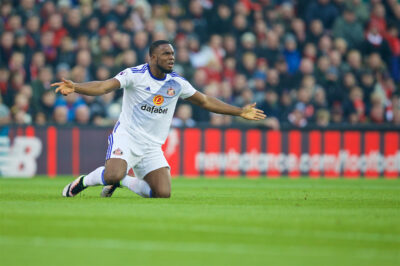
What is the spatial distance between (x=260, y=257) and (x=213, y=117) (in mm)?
13055

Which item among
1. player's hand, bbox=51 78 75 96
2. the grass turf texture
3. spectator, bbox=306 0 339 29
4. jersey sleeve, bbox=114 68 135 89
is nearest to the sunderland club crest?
jersey sleeve, bbox=114 68 135 89

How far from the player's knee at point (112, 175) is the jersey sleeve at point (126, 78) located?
1113mm

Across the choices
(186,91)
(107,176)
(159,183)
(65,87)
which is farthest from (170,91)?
(65,87)

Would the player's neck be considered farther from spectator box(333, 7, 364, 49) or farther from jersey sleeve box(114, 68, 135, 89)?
spectator box(333, 7, 364, 49)

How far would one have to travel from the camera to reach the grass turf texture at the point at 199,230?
5.39m

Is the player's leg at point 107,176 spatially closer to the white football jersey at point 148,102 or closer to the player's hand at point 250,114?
the white football jersey at point 148,102

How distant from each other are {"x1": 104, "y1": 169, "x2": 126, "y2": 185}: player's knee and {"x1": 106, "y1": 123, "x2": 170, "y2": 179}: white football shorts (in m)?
0.31

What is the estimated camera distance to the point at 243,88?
18719 millimetres

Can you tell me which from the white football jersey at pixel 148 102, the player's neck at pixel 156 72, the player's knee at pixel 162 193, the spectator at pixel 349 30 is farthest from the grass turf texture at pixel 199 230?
the spectator at pixel 349 30

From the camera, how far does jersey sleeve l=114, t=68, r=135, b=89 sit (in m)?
10.0

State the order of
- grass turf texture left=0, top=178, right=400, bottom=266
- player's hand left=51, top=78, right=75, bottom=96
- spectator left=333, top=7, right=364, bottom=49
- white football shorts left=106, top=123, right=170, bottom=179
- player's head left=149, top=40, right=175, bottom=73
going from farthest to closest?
spectator left=333, top=7, right=364, bottom=49, white football shorts left=106, top=123, right=170, bottom=179, player's head left=149, top=40, right=175, bottom=73, player's hand left=51, top=78, right=75, bottom=96, grass turf texture left=0, top=178, right=400, bottom=266

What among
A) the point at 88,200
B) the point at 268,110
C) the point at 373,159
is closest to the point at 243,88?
the point at 268,110

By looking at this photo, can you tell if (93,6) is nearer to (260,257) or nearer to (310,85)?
(310,85)

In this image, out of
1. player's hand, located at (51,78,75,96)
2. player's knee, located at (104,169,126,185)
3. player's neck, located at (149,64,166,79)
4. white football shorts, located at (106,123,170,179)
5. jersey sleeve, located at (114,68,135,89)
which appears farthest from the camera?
player's neck, located at (149,64,166,79)
